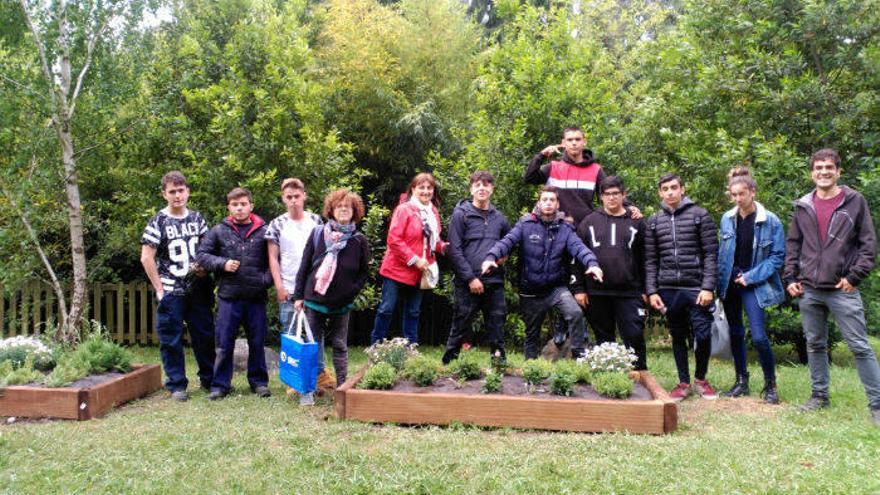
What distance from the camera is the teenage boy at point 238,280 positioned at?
5965 millimetres

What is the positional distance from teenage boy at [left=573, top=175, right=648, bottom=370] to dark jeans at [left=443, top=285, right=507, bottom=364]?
71cm

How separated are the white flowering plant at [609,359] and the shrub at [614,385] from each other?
0.65 feet

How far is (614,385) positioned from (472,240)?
1.89 m

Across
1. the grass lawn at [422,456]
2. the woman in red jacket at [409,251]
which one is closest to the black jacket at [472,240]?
the woman in red jacket at [409,251]

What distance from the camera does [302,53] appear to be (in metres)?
9.45

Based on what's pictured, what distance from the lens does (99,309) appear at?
10.7 meters

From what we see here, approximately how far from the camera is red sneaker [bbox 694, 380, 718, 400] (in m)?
5.85

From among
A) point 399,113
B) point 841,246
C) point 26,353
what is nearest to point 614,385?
point 841,246

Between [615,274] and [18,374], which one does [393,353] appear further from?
[18,374]

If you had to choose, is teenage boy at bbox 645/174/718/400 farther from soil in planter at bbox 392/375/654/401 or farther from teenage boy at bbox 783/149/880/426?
soil in planter at bbox 392/375/654/401

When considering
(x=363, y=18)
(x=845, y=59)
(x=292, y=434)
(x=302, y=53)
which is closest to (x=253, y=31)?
(x=302, y=53)

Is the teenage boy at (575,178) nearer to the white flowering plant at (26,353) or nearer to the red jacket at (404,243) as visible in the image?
the red jacket at (404,243)

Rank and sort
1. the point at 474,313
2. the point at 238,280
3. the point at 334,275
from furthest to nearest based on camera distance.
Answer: the point at 474,313 → the point at 238,280 → the point at 334,275

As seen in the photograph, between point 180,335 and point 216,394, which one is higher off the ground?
point 180,335
